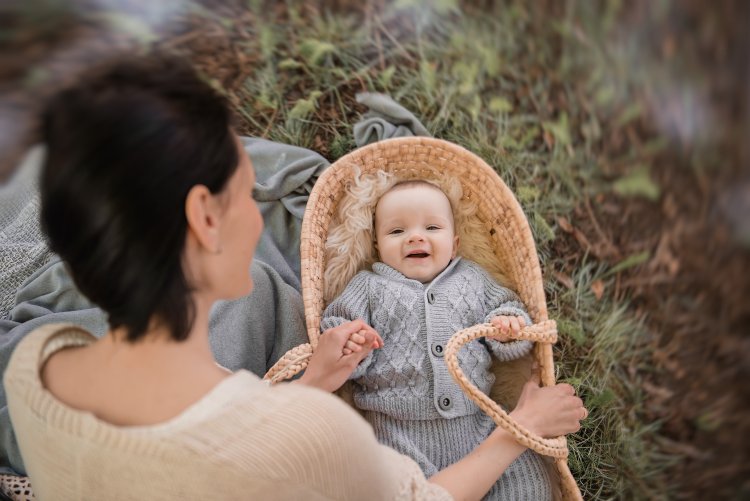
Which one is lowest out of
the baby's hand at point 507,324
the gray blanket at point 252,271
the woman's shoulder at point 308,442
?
the gray blanket at point 252,271

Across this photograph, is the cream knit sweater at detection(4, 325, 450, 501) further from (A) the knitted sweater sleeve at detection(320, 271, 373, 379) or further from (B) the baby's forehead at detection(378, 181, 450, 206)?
(B) the baby's forehead at detection(378, 181, 450, 206)

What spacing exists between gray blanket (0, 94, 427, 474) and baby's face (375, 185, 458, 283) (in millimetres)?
316

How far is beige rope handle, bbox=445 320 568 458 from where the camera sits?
1.36 meters

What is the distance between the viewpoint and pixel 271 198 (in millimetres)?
1986

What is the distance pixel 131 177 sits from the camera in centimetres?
75

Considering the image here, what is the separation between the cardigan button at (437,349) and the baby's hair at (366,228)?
13.4 inches

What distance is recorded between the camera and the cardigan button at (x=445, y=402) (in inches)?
60.8

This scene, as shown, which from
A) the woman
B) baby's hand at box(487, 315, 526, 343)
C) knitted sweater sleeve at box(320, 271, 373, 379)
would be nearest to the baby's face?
knitted sweater sleeve at box(320, 271, 373, 379)

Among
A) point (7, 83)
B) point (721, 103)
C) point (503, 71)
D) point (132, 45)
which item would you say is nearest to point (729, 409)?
point (721, 103)

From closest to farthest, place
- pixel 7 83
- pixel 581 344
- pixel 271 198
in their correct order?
pixel 7 83
pixel 581 344
pixel 271 198

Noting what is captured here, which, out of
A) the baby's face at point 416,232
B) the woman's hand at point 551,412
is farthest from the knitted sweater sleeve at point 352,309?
the woman's hand at point 551,412

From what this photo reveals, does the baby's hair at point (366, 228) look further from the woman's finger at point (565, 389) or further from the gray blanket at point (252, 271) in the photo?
the woman's finger at point (565, 389)

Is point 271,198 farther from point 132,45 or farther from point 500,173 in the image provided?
point 500,173

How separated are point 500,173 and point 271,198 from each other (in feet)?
2.43
